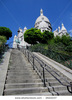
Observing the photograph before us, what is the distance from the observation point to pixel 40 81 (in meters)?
4.60

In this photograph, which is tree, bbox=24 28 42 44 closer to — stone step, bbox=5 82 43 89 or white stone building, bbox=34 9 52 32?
white stone building, bbox=34 9 52 32

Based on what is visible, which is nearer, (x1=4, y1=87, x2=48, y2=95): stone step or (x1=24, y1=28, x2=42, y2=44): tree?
(x1=4, y1=87, x2=48, y2=95): stone step

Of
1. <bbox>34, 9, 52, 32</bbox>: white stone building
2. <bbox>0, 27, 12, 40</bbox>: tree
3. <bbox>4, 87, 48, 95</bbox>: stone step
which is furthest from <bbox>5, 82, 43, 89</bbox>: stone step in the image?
<bbox>34, 9, 52, 32</bbox>: white stone building

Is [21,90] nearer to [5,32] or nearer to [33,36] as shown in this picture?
[33,36]

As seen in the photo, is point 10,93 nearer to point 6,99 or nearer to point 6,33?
point 6,99

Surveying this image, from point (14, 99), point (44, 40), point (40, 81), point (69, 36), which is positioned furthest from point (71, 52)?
point (44, 40)

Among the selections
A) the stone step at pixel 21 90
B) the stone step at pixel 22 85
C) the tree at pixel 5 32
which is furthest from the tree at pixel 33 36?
the stone step at pixel 21 90

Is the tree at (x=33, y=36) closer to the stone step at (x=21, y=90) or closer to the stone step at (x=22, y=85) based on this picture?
the stone step at (x=22, y=85)

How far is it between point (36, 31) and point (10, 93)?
27.9 meters

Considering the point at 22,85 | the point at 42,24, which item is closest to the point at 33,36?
the point at 42,24

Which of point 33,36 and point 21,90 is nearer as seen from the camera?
point 21,90

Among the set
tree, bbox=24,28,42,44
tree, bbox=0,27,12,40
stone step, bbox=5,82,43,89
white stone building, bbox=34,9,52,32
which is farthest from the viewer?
white stone building, bbox=34,9,52,32

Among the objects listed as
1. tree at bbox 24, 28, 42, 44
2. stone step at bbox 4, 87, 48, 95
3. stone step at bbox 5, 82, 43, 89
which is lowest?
stone step at bbox 4, 87, 48, 95

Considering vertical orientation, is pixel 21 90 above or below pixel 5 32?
below
